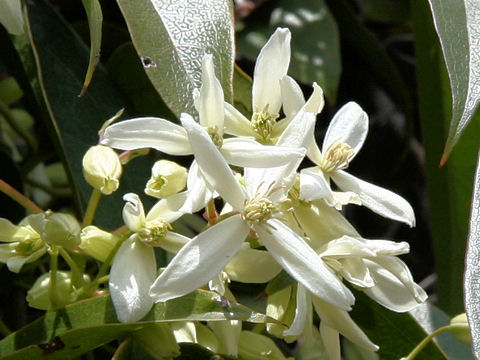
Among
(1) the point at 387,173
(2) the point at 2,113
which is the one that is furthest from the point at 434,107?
(2) the point at 2,113

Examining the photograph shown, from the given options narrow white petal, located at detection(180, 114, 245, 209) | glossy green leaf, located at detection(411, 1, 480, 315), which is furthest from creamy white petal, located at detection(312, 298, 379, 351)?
glossy green leaf, located at detection(411, 1, 480, 315)

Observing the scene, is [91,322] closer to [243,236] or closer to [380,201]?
[243,236]

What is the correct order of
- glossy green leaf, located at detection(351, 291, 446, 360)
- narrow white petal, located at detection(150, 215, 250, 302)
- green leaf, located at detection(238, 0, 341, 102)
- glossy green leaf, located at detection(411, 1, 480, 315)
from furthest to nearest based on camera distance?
green leaf, located at detection(238, 0, 341, 102)
glossy green leaf, located at detection(411, 1, 480, 315)
glossy green leaf, located at detection(351, 291, 446, 360)
narrow white petal, located at detection(150, 215, 250, 302)

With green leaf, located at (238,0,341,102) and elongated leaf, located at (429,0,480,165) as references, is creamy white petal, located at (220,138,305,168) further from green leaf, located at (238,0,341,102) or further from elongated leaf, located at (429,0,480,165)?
green leaf, located at (238,0,341,102)

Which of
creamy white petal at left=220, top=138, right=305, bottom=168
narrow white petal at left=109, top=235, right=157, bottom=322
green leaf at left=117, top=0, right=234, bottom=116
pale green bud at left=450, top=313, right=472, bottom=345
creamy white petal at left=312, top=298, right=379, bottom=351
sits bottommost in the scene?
pale green bud at left=450, top=313, right=472, bottom=345

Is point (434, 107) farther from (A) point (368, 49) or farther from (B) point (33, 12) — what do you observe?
(B) point (33, 12)

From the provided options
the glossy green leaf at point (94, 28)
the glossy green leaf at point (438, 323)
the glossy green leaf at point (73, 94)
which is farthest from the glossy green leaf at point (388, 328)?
the glossy green leaf at point (94, 28)

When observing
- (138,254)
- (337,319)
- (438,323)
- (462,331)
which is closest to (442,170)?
(438,323)

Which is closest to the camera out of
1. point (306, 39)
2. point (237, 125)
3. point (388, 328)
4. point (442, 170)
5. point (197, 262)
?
point (197, 262)
